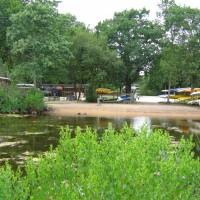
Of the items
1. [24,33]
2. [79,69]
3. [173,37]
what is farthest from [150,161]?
[173,37]

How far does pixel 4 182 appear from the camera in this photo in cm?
591

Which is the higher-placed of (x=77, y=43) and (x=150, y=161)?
(x=77, y=43)

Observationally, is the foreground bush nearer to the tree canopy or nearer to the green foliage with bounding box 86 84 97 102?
the tree canopy

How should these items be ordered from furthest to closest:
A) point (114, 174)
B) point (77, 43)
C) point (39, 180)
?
point (77, 43) → point (39, 180) → point (114, 174)

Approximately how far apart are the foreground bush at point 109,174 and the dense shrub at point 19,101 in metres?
30.6

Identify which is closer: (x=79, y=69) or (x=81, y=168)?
(x=81, y=168)

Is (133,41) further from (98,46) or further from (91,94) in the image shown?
(91,94)

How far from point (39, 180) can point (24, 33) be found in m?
41.4

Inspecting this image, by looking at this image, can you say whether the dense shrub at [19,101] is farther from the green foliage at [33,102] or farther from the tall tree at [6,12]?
the tall tree at [6,12]

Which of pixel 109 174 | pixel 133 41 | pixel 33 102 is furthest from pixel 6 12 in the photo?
pixel 109 174

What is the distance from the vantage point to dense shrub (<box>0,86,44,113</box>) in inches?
1491

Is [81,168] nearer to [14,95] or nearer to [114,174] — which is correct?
[114,174]

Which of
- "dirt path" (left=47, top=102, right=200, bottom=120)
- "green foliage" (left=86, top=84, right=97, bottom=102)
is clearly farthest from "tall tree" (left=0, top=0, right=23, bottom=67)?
"green foliage" (left=86, top=84, right=97, bottom=102)

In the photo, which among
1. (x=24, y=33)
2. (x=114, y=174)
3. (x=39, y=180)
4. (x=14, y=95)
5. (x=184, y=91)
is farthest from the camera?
(x=184, y=91)
